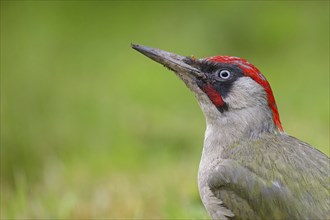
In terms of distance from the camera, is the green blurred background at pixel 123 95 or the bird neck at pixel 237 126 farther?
the green blurred background at pixel 123 95

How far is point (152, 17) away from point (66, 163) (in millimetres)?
4371

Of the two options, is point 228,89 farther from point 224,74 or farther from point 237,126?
point 237,126

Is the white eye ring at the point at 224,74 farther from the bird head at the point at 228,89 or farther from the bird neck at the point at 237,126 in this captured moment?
the bird neck at the point at 237,126

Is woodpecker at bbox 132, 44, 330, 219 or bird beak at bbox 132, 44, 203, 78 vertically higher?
bird beak at bbox 132, 44, 203, 78

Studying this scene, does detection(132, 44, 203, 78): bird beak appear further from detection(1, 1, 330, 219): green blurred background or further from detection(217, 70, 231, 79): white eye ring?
detection(1, 1, 330, 219): green blurred background

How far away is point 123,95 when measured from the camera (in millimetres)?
8945

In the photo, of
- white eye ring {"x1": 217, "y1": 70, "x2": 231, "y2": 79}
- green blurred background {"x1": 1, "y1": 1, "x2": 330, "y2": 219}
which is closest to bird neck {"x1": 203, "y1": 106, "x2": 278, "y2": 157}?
white eye ring {"x1": 217, "y1": 70, "x2": 231, "y2": 79}

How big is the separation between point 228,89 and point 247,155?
0.42m

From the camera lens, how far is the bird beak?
4.66 metres

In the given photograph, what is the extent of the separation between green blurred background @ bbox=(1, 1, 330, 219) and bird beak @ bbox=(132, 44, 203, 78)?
81cm

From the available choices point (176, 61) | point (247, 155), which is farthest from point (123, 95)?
point (247, 155)

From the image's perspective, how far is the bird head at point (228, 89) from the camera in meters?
4.59

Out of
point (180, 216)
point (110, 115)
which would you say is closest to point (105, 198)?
point (180, 216)

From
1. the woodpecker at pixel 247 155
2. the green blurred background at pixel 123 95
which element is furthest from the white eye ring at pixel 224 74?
the green blurred background at pixel 123 95
